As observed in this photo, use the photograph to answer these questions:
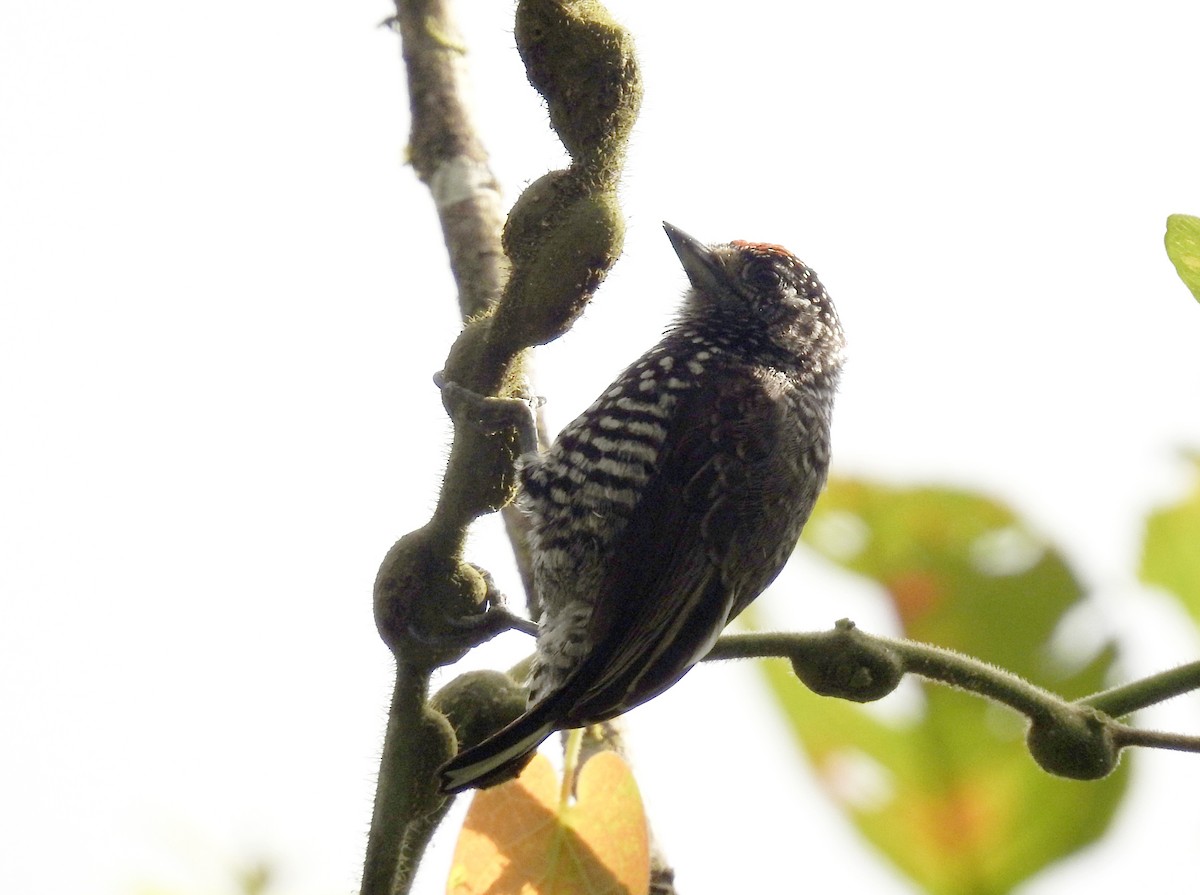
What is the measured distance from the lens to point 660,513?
332cm

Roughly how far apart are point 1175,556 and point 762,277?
2.35m

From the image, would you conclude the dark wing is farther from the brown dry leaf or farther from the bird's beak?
the bird's beak

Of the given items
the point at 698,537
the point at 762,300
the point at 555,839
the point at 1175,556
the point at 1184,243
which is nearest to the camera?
the point at 1184,243

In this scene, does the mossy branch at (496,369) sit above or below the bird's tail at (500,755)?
above

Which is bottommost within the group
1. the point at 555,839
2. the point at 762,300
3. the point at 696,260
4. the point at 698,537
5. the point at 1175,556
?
the point at 555,839

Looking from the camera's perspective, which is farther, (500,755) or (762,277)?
(762,277)

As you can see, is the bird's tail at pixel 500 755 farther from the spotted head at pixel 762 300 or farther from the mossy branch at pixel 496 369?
the spotted head at pixel 762 300

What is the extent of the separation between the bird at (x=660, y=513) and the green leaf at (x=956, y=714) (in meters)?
0.41

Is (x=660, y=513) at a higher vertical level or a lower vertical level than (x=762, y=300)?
lower

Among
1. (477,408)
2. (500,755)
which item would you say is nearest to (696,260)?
(477,408)

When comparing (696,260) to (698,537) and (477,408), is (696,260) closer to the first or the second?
(698,537)

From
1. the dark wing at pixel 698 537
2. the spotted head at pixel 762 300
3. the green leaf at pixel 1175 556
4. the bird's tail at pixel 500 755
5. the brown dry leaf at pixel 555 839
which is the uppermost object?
the spotted head at pixel 762 300

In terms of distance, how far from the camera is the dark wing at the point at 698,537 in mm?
2934

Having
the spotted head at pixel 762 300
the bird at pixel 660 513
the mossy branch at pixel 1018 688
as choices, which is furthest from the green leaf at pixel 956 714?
the spotted head at pixel 762 300
